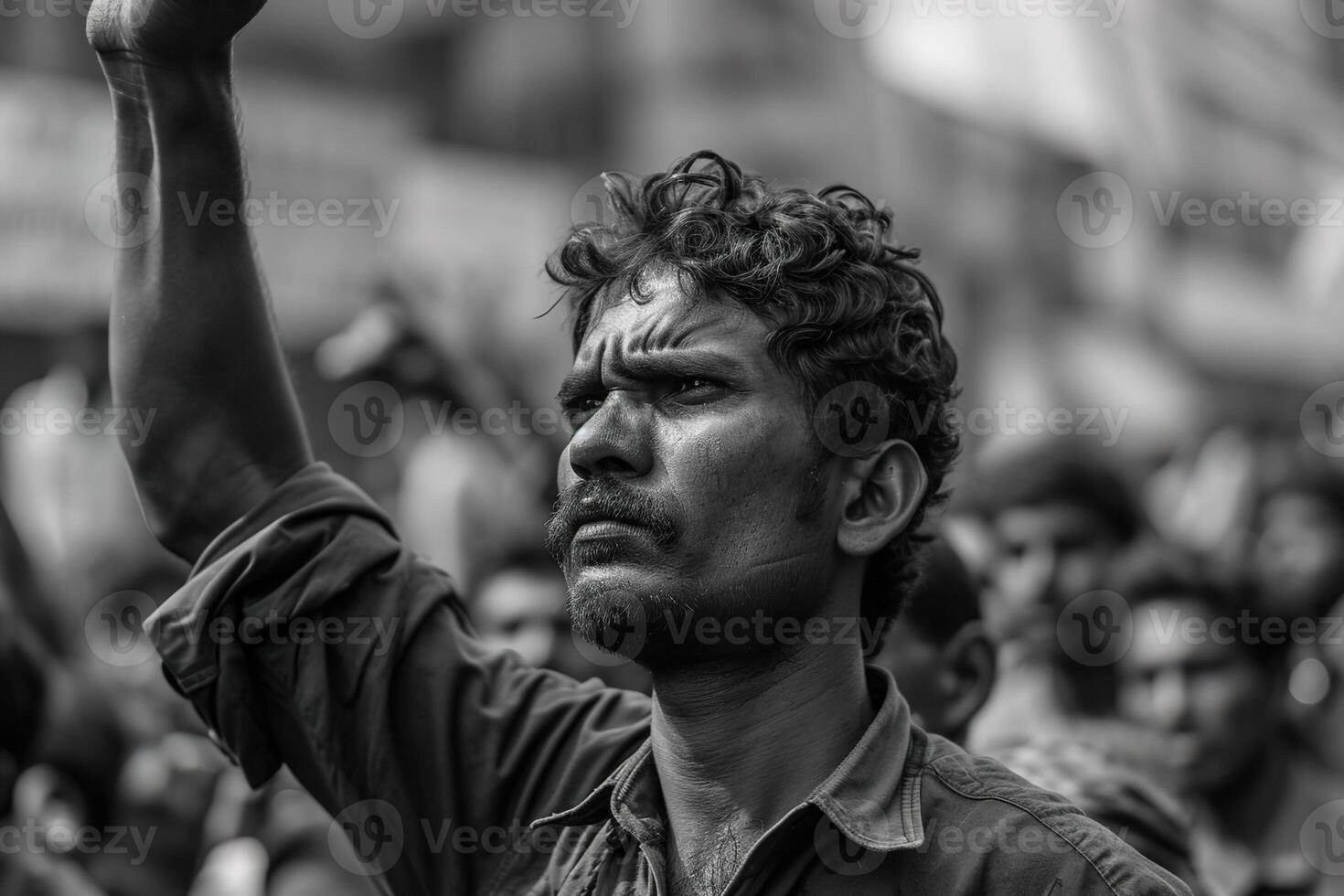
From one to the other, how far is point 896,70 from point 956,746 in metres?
10.7

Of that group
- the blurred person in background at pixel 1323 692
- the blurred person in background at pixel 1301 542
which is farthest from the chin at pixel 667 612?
the blurred person in background at pixel 1301 542

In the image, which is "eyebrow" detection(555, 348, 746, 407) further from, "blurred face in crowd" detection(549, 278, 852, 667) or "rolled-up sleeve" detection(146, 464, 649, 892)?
"rolled-up sleeve" detection(146, 464, 649, 892)

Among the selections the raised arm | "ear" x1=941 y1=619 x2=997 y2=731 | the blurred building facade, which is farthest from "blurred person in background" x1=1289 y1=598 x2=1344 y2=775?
the blurred building facade

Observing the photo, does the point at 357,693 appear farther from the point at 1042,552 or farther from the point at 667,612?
the point at 1042,552

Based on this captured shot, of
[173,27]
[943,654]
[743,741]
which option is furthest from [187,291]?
[943,654]

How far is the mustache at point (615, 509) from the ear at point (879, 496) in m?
0.28

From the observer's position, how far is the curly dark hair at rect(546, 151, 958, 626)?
2.34m

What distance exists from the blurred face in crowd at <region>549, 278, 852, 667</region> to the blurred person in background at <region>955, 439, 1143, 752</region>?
2495 millimetres

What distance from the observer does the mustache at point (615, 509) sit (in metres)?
2.21

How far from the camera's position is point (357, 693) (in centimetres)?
242

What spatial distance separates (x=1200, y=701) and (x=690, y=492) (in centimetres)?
332

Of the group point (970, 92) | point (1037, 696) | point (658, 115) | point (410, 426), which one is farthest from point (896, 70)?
point (1037, 696)

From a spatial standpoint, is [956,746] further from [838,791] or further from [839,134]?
[839,134]

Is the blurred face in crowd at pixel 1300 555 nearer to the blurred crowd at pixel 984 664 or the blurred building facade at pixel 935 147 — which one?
the blurred crowd at pixel 984 664
